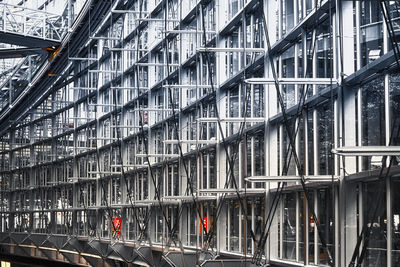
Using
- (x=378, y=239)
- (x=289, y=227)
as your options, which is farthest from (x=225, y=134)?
(x=378, y=239)

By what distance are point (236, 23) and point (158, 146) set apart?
10876 mm

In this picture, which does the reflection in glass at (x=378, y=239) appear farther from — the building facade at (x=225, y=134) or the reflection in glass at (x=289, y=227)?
the reflection in glass at (x=289, y=227)

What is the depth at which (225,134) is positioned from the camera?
2133 cm

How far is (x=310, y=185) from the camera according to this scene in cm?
1440

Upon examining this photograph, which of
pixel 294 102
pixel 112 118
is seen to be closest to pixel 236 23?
pixel 294 102

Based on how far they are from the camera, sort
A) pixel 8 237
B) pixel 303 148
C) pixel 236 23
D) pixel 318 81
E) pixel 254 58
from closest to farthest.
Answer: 1. pixel 318 81
2. pixel 303 148
3. pixel 254 58
4. pixel 236 23
5. pixel 8 237

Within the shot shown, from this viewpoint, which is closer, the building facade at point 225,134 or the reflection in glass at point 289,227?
the building facade at point 225,134

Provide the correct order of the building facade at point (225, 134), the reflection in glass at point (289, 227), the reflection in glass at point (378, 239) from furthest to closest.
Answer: the reflection in glass at point (289, 227) < the building facade at point (225, 134) < the reflection in glass at point (378, 239)

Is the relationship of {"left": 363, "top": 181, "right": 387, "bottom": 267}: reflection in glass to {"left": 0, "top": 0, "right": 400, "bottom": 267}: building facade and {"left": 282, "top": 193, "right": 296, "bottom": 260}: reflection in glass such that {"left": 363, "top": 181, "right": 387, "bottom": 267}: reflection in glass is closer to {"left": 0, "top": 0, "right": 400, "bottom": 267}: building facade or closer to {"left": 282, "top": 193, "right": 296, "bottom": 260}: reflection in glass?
{"left": 0, "top": 0, "right": 400, "bottom": 267}: building facade

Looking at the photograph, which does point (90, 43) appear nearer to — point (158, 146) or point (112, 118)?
point (112, 118)

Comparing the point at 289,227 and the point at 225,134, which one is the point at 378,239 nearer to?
the point at 289,227

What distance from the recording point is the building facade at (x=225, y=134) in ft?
40.1

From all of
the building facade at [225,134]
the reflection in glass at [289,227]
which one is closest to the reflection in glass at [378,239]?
the building facade at [225,134]

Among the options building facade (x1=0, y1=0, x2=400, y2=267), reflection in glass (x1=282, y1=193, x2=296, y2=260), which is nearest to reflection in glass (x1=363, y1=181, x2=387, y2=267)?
building facade (x1=0, y1=0, x2=400, y2=267)
